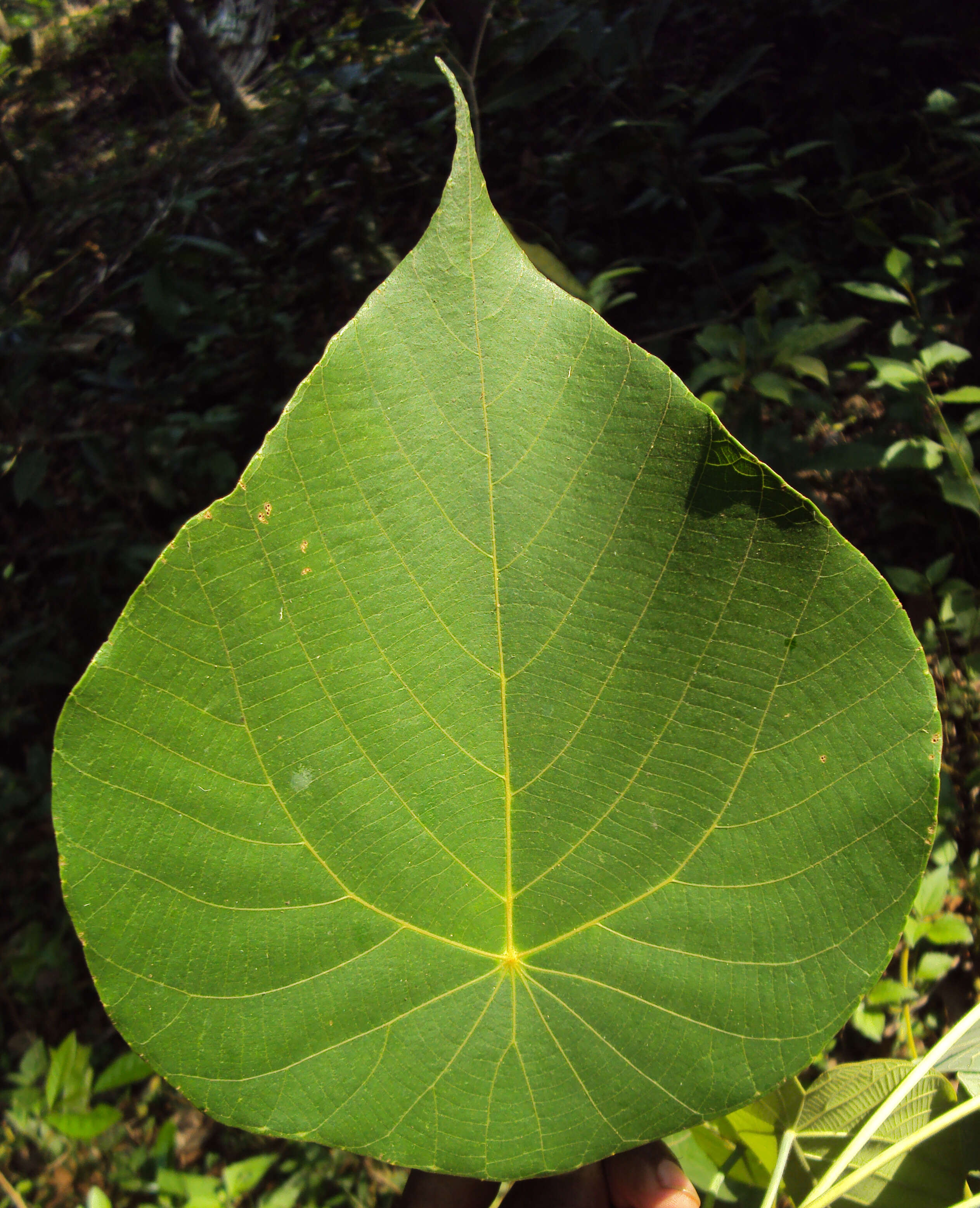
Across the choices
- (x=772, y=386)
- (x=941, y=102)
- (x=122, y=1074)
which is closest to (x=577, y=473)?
(x=772, y=386)

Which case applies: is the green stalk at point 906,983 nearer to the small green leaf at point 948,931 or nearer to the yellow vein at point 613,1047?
the small green leaf at point 948,931

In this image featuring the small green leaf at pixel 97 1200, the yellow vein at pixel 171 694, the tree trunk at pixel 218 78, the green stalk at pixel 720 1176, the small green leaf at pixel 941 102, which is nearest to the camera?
the yellow vein at pixel 171 694

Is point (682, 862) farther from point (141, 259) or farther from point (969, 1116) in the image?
point (141, 259)

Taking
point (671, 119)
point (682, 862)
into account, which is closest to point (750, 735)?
point (682, 862)

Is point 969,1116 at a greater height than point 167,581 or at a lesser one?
lesser

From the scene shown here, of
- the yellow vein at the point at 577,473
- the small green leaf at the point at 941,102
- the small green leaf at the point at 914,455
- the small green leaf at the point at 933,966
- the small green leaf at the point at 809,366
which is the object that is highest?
the yellow vein at the point at 577,473

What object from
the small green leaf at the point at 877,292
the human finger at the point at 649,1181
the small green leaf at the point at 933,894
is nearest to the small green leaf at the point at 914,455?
the small green leaf at the point at 877,292

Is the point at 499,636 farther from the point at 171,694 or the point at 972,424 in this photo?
the point at 972,424

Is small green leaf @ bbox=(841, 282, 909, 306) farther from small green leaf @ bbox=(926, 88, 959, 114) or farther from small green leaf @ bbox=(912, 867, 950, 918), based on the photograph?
small green leaf @ bbox=(912, 867, 950, 918)
